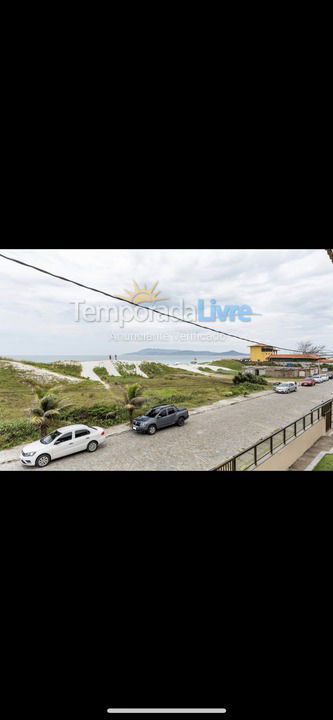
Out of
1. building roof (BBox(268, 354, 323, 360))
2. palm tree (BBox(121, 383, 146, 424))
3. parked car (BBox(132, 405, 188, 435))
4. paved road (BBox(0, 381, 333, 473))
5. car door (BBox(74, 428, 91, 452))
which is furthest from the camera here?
building roof (BBox(268, 354, 323, 360))

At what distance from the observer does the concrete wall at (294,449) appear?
2.54 m

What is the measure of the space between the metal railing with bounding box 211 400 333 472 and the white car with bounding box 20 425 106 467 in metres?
1.16

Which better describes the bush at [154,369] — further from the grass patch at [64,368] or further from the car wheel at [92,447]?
the car wheel at [92,447]

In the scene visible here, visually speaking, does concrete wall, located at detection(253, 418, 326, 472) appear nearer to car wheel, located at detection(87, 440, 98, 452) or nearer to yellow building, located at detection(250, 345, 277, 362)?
yellow building, located at detection(250, 345, 277, 362)

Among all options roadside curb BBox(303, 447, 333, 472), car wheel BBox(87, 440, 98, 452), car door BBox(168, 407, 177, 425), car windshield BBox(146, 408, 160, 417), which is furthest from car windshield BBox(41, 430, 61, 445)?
roadside curb BBox(303, 447, 333, 472)

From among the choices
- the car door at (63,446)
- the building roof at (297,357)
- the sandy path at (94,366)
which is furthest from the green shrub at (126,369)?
the building roof at (297,357)

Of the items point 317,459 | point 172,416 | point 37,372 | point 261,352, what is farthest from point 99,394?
point 317,459

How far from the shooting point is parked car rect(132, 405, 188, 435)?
2.75 meters

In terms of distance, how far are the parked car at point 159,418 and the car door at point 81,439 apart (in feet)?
1.54

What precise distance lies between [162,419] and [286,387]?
1.53 meters
